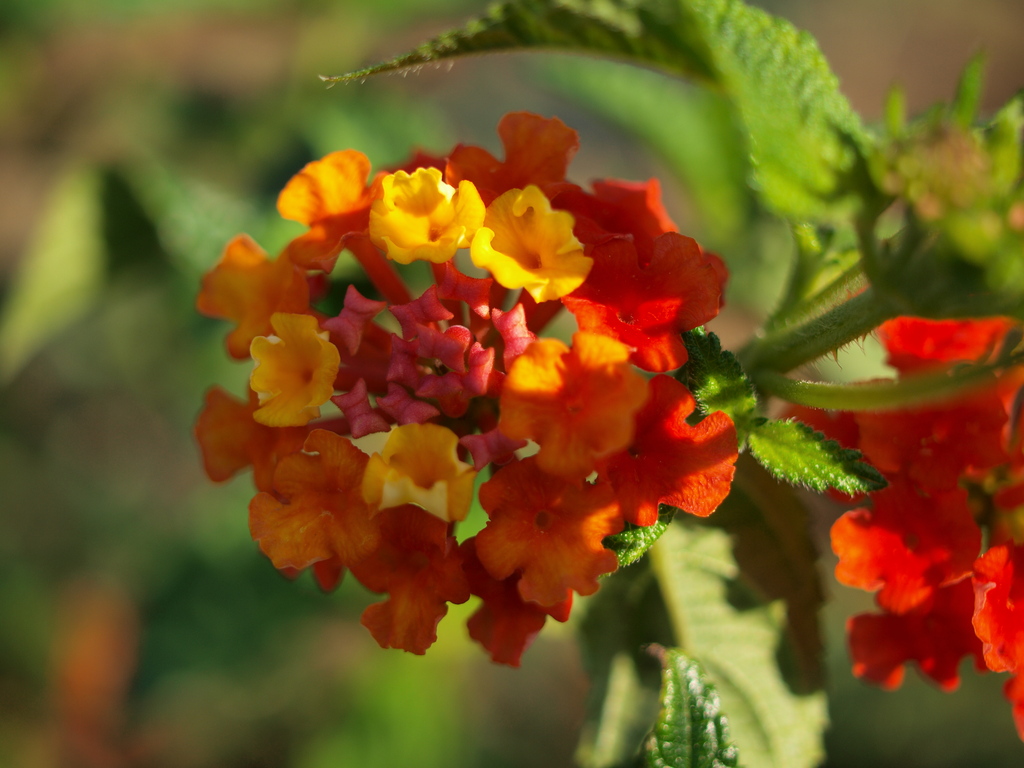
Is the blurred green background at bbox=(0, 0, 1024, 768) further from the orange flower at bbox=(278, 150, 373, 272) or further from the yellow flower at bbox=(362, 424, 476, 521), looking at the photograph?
the yellow flower at bbox=(362, 424, 476, 521)

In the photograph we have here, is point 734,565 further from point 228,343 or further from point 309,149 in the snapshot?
point 309,149

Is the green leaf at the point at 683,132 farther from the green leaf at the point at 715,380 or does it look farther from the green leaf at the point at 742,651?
the green leaf at the point at 715,380

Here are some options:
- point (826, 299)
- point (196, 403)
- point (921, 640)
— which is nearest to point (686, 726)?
point (921, 640)

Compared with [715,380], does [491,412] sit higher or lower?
lower

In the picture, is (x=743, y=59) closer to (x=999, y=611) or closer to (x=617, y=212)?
(x=617, y=212)

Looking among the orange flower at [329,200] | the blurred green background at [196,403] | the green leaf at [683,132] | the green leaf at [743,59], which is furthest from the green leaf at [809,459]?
the green leaf at [683,132]

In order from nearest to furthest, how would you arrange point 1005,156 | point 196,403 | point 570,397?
point 1005,156
point 570,397
point 196,403
